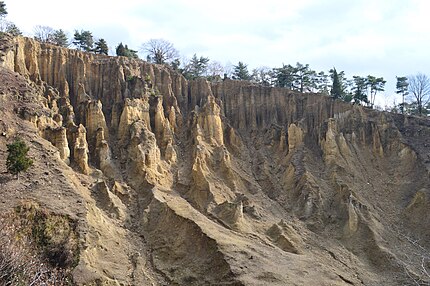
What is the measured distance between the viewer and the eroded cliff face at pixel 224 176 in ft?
92.1

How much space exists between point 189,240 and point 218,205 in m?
6.04


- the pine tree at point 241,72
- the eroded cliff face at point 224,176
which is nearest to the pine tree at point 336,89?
the eroded cliff face at point 224,176

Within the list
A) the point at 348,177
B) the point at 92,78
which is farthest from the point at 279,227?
the point at 92,78

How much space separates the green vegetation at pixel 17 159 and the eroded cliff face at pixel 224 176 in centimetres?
305

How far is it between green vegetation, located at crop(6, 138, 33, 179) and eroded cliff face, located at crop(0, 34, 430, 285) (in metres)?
3.05

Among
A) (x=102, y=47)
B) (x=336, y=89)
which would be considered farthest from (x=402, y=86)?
(x=102, y=47)

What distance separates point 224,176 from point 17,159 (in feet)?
60.2

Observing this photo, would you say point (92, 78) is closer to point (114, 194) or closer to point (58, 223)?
point (114, 194)

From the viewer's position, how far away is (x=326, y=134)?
45.1 meters

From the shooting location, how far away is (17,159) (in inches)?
1034

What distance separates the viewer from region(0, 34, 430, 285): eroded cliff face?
2808 cm

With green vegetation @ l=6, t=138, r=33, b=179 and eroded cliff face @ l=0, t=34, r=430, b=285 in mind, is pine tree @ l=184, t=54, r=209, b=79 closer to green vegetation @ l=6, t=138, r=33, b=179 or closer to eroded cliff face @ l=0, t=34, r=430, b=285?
eroded cliff face @ l=0, t=34, r=430, b=285

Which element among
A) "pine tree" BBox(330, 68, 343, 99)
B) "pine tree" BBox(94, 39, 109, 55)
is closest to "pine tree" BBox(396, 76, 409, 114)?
"pine tree" BBox(330, 68, 343, 99)

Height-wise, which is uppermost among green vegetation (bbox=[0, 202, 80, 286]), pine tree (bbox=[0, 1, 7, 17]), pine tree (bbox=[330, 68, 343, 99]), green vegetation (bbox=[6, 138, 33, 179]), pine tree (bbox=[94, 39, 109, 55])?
pine tree (bbox=[0, 1, 7, 17])
